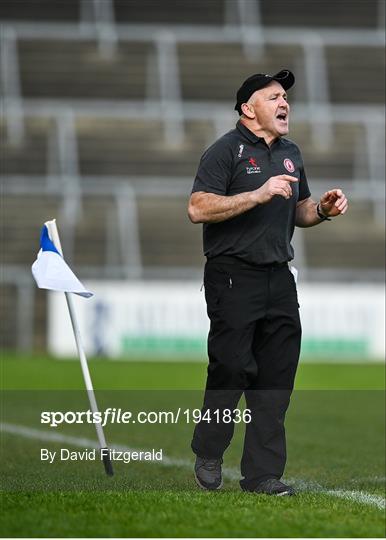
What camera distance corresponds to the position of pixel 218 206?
7141 mm

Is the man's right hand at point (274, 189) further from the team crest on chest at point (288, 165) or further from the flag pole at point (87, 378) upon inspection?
the flag pole at point (87, 378)

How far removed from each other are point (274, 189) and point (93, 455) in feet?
10.2

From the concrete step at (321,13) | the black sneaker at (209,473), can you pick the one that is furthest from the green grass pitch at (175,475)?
the concrete step at (321,13)

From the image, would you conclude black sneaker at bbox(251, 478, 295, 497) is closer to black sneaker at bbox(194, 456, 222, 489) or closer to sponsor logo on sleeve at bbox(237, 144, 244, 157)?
black sneaker at bbox(194, 456, 222, 489)

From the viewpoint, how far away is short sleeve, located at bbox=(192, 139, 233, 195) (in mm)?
7270

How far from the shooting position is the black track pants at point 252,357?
7.30 metres

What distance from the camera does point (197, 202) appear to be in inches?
284

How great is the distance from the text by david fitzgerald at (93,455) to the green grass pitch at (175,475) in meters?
0.10

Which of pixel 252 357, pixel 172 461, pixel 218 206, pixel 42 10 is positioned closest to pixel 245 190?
pixel 218 206

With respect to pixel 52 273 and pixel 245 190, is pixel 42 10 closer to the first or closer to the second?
pixel 52 273

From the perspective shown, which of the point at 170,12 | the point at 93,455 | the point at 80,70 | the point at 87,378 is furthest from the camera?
the point at 170,12

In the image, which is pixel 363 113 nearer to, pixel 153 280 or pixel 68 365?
pixel 153 280

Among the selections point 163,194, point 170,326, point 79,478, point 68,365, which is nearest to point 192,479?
point 79,478

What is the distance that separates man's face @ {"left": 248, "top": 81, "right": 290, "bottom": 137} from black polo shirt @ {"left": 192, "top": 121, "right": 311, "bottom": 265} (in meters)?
0.09
